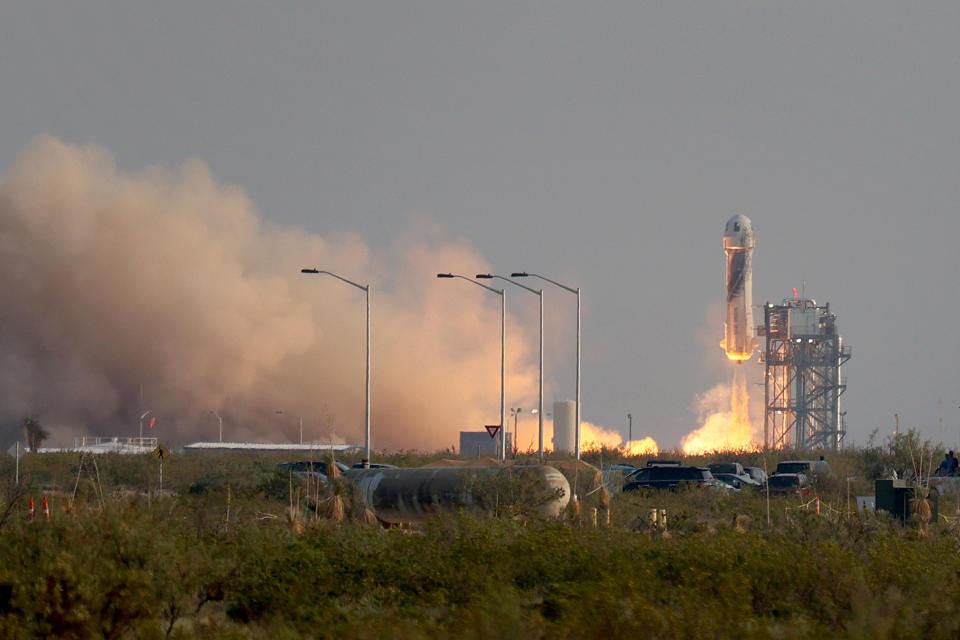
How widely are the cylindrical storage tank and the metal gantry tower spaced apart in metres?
20.5

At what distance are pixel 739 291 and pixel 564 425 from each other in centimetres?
1453

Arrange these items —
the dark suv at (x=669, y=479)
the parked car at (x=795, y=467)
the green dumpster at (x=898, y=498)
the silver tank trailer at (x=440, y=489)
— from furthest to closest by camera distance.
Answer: the parked car at (x=795, y=467) → the dark suv at (x=669, y=479) → the green dumpster at (x=898, y=498) → the silver tank trailer at (x=440, y=489)

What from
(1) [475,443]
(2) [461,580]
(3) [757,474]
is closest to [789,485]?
(3) [757,474]

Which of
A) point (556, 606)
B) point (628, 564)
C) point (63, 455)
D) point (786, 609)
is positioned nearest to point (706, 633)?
point (556, 606)

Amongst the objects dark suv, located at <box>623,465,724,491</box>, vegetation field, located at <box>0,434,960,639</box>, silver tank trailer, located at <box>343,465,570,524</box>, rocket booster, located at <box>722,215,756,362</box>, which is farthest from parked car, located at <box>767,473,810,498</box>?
rocket booster, located at <box>722,215,756,362</box>

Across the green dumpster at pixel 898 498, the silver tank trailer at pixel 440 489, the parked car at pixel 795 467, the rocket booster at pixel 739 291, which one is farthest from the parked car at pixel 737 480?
the rocket booster at pixel 739 291

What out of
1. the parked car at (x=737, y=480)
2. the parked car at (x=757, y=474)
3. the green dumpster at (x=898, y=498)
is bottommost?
the parked car at (x=757, y=474)

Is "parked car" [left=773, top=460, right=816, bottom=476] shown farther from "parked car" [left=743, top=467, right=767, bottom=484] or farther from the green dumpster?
the green dumpster

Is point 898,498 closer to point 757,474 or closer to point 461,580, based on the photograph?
point 461,580

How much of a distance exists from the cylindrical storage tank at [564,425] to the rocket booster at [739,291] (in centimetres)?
1147

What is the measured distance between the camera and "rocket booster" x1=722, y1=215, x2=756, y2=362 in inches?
3457

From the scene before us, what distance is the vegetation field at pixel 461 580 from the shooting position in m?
12.2

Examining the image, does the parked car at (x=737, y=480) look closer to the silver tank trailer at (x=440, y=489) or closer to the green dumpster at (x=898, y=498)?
the green dumpster at (x=898, y=498)

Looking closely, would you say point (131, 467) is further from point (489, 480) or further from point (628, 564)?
point (628, 564)
